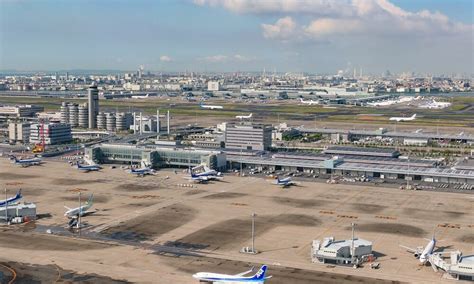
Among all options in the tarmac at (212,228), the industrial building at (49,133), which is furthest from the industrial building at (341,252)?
the industrial building at (49,133)

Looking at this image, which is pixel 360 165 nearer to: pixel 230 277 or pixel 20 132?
pixel 230 277

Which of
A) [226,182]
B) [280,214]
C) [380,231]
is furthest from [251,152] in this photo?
[380,231]

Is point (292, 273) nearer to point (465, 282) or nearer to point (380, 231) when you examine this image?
point (465, 282)

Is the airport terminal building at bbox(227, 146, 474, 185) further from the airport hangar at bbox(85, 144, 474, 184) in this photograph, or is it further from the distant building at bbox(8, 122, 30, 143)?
the distant building at bbox(8, 122, 30, 143)

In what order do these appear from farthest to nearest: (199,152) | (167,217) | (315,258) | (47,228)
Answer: (199,152)
(167,217)
(47,228)
(315,258)

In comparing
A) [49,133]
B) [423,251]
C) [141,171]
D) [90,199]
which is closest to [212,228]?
[90,199]

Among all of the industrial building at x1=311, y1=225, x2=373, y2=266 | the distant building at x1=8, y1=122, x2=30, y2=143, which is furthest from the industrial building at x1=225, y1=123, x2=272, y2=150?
the industrial building at x1=311, y1=225, x2=373, y2=266

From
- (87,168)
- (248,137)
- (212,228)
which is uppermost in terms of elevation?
(248,137)
